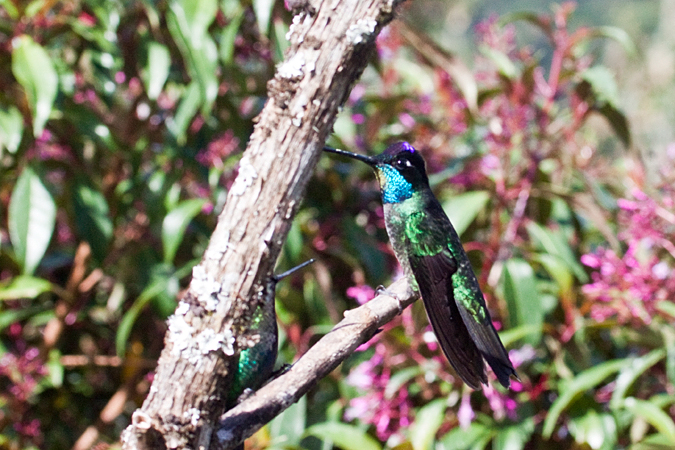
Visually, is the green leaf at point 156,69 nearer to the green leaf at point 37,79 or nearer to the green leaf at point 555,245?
the green leaf at point 37,79

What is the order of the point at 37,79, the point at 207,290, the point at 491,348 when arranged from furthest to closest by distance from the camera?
the point at 37,79 < the point at 491,348 < the point at 207,290

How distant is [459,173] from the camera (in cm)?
247

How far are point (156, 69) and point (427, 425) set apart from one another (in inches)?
53.4

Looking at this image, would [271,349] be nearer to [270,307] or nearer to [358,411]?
[270,307]

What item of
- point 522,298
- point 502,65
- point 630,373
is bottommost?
point 630,373

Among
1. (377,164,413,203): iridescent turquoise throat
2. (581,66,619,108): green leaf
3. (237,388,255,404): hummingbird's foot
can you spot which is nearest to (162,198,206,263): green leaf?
(377,164,413,203): iridescent turquoise throat

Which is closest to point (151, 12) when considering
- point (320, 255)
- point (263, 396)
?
point (320, 255)

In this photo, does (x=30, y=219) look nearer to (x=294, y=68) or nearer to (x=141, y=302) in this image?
(x=141, y=302)

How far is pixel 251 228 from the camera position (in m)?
0.92

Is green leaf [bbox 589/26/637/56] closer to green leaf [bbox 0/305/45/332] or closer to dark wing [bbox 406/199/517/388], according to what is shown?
dark wing [bbox 406/199/517/388]

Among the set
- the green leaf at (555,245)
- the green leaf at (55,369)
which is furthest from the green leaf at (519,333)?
the green leaf at (55,369)

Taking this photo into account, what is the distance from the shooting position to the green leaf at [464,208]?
83.2 inches

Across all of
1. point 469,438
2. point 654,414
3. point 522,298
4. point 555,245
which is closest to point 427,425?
point 469,438

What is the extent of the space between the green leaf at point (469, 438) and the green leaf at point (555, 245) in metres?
0.54
